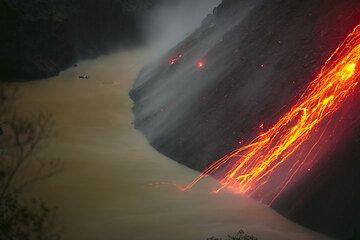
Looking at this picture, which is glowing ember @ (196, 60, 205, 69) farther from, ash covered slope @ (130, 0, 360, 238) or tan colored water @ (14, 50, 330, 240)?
tan colored water @ (14, 50, 330, 240)

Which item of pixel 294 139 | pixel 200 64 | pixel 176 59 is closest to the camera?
pixel 294 139

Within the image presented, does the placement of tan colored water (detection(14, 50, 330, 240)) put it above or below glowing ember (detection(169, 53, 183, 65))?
below

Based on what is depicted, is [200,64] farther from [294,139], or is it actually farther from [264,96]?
[294,139]

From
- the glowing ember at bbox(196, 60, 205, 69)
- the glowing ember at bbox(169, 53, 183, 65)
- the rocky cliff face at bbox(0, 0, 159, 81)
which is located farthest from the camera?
the rocky cliff face at bbox(0, 0, 159, 81)

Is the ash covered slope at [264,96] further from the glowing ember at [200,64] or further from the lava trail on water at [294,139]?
the lava trail on water at [294,139]

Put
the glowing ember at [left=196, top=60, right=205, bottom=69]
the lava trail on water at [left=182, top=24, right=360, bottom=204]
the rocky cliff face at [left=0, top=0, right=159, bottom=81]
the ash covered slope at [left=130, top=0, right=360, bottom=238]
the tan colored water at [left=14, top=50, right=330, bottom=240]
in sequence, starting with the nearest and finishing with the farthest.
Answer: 1. the tan colored water at [left=14, top=50, right=330, bottom=240]
2. the ash covered slope at [left=130, top=0, right=360, bottom=238]
3. the lava trail on water at [left=182, top=24, right=360, bottom=204]
4. the glowing ember at [left=196, top=60, right=205, bottom=69]
5. the rocky cliff face at [left=0, top=0, right=159, bottom=81]

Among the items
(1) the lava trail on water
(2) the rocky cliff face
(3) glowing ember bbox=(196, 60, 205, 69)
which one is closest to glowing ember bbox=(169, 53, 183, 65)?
(3) glowing ember bbox=(196, 60, 205, 69)

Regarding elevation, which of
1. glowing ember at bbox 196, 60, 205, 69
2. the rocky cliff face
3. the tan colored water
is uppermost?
the rocky cliff face

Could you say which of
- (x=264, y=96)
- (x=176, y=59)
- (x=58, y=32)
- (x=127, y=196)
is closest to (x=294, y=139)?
(x=264, y=96)
